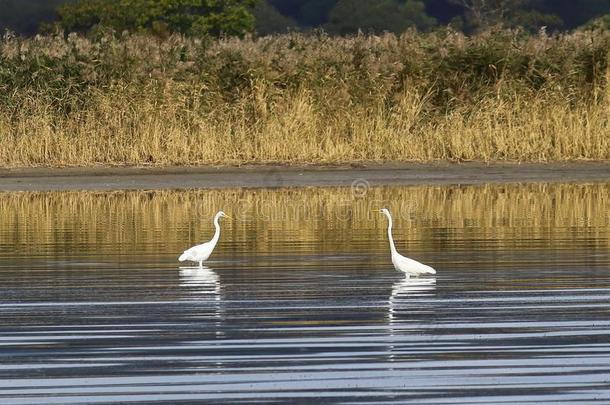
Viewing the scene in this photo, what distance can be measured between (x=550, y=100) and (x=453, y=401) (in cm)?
1869

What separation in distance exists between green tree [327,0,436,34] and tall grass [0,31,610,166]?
59.0 m

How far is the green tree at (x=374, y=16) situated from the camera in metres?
86.5

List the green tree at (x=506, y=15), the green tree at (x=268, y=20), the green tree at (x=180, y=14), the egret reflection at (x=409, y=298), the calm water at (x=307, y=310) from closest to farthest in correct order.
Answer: the calm water at (x=307, y=310) → the egret reflection at (x=409, y=298) → the green tree at (x=180, y=14) → the green tree at (x=506, y=15) → the green tree at (x=268, y=20)

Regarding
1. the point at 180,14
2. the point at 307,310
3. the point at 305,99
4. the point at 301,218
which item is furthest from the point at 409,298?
the point at 180,14

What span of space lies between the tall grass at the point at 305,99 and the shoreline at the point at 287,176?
17.8 inches

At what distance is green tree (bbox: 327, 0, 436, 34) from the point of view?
86500mm

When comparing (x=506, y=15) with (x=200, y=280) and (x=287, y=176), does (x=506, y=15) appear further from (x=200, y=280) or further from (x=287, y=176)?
(x=200, y=280)

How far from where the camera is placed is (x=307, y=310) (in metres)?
9.59

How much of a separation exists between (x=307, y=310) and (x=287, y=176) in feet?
43.7

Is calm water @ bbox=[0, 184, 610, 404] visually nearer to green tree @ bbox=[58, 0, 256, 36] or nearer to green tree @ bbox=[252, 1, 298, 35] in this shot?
green tree @ bbox=[58, 0, 256, 36]

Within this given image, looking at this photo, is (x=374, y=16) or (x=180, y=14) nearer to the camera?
(x=180, y=14)

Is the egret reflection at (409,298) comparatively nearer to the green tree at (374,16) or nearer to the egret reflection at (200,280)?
the egret reflection at (200,280)

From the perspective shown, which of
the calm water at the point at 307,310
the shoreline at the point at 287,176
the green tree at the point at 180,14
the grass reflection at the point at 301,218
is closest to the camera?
the calm water at the point at 307,310

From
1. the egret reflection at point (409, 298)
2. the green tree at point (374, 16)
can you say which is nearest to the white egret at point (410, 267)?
the egret reflection at point (409, 298)
